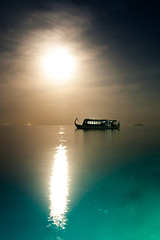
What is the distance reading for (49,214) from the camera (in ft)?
27.3

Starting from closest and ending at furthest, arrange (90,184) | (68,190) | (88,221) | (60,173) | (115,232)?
(115,232), (88,221), (68,190), (90,184), (60,173)

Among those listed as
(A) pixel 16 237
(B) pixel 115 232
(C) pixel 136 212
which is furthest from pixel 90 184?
(A) pixel 16 237

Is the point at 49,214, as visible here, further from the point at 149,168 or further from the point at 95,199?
the point at 149,168

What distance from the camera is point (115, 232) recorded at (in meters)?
7.17

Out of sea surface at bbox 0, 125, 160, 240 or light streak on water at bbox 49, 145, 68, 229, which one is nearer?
sea surface at bbox 0, 125, 160, 240

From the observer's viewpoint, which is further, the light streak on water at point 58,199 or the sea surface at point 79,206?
the light streak on water at point 58,199

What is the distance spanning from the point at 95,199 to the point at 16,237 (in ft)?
15.8

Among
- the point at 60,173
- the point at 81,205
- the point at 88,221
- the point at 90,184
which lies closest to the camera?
the point at 88,221

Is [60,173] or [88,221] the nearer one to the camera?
[88,221]

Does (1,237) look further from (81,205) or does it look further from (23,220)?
(81,205)

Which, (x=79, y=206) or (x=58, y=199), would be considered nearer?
(x=79, y=206)

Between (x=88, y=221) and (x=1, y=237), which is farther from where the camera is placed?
(x=88, y=221)

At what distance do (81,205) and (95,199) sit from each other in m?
1.13

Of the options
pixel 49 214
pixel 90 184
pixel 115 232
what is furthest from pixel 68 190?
pixel 115 232
